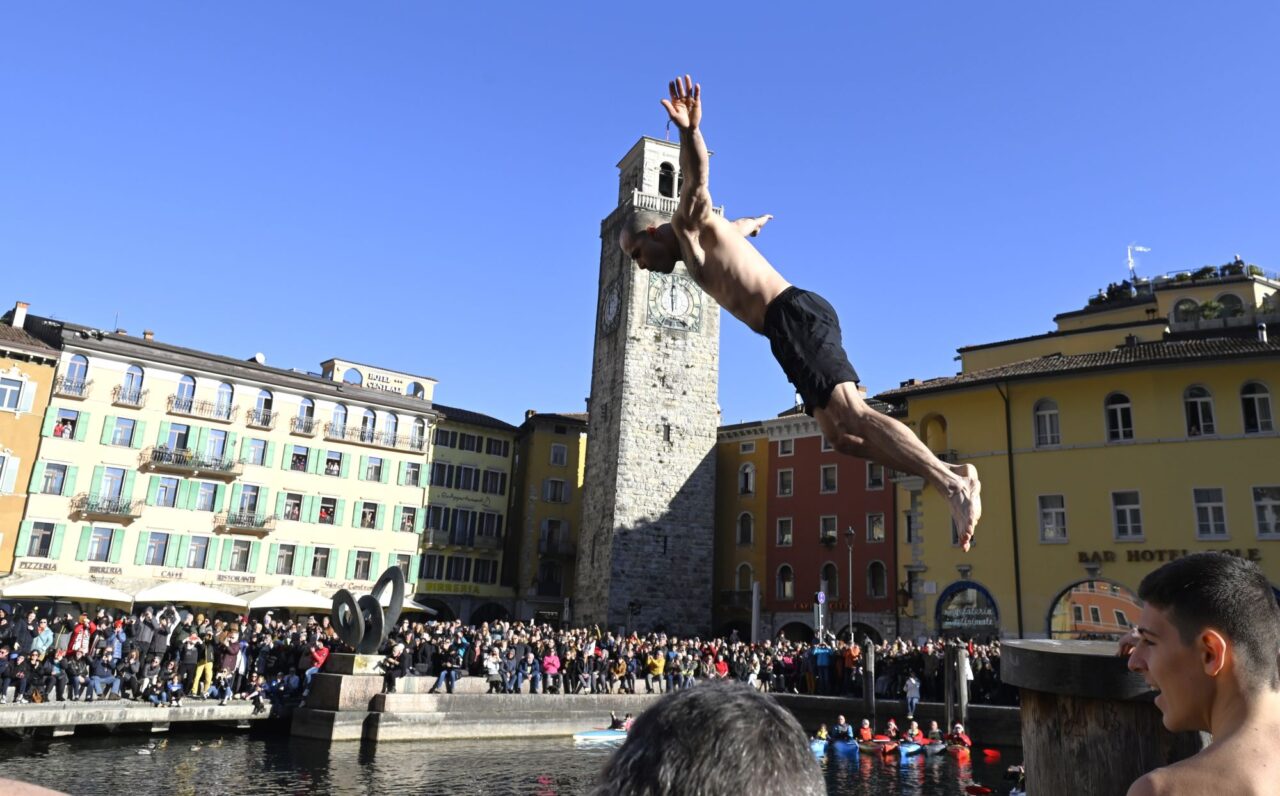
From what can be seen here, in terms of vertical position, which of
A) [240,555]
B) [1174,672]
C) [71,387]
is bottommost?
[1174,672]

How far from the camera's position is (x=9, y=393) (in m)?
38.5

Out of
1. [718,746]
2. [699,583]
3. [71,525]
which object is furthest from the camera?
[699,583]

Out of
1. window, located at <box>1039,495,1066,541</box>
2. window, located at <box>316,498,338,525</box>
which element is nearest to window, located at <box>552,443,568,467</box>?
window, located at <box>316,498,338,525</box>

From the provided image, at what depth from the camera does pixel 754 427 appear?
163 ft

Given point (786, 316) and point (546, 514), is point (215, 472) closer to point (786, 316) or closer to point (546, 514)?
point (546, 514)

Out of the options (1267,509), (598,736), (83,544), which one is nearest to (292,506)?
(83,544)

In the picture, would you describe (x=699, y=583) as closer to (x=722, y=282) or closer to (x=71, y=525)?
(x=71, y=525)

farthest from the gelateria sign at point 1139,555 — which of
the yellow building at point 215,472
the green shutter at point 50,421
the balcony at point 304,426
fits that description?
the green shutter at point 50,421

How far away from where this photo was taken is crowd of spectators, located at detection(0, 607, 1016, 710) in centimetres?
2022

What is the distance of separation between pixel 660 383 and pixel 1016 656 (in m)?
45.6

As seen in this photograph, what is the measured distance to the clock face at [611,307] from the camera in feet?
170

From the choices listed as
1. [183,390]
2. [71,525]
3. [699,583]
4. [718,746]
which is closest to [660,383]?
[699,583]

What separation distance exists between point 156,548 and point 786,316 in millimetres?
42599

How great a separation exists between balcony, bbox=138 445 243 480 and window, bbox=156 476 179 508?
17.6 inches
